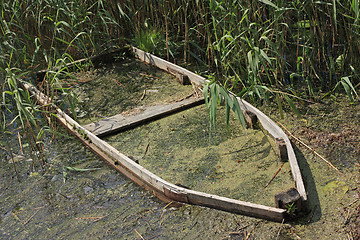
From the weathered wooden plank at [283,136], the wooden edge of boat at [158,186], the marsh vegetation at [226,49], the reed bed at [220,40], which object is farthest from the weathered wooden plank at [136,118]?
the weathered wooden plank at [283,136]

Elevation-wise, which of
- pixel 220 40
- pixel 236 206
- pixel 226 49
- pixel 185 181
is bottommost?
pixel 185 181

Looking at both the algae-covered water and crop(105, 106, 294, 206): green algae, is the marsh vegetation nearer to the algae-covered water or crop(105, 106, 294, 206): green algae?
the algae-covered water

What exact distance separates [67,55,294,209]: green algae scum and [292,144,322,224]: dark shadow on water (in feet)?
0.36

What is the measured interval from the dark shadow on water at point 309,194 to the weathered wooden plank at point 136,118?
1.31 metres

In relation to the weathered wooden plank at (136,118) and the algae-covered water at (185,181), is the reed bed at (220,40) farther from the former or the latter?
the weathered wooden plank at (136,118)

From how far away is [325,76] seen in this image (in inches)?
174

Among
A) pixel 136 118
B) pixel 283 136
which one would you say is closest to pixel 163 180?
pixel 283 136

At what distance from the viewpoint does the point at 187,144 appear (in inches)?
148

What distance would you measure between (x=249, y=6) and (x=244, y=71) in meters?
0.63

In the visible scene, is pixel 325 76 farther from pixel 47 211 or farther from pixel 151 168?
pixel 47 211

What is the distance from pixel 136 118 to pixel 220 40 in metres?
1.09

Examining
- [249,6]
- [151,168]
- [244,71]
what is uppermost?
[249,6]

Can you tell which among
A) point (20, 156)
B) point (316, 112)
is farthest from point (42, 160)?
point (316, 112)

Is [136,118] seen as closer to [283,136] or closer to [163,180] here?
[163,180]
